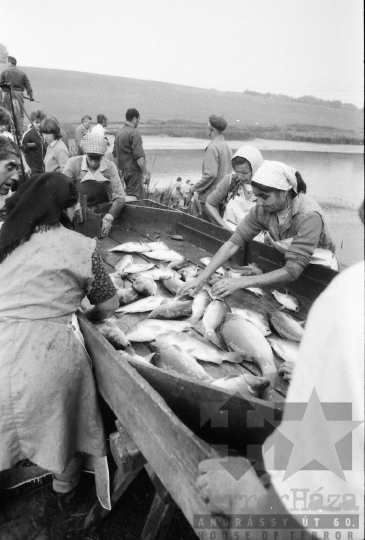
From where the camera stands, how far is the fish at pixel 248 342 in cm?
249

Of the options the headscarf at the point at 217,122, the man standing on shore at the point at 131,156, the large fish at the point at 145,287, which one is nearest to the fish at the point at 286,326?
the large fish at the point at 145,287

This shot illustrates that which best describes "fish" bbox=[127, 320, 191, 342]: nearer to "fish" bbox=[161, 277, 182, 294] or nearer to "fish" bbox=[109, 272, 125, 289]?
"fish" bbox=[161, 277, 182, 294]

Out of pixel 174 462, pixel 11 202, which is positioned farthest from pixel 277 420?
pixel 11 202

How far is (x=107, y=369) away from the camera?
229 cm

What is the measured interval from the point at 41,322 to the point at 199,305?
1.26 m

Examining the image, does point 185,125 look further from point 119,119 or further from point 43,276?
point 43,276

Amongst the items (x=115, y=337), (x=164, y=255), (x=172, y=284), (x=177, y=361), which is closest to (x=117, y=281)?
(x=172, y=284)

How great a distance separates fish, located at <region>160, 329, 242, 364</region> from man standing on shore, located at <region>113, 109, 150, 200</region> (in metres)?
6.42

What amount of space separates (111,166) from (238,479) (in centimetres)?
469

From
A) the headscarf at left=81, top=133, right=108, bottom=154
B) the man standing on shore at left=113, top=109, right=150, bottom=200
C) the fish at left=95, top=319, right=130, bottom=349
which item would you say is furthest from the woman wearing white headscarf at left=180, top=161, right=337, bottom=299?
the man standing on shore at left=113, top=109, right=150, bottom=200

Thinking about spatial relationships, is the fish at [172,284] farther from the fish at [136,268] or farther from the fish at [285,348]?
the fish at [285,348]

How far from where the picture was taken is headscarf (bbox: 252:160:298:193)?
3.08 metres

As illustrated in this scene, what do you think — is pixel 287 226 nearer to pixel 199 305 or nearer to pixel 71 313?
pixel 199 305

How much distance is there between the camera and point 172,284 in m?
3.59
